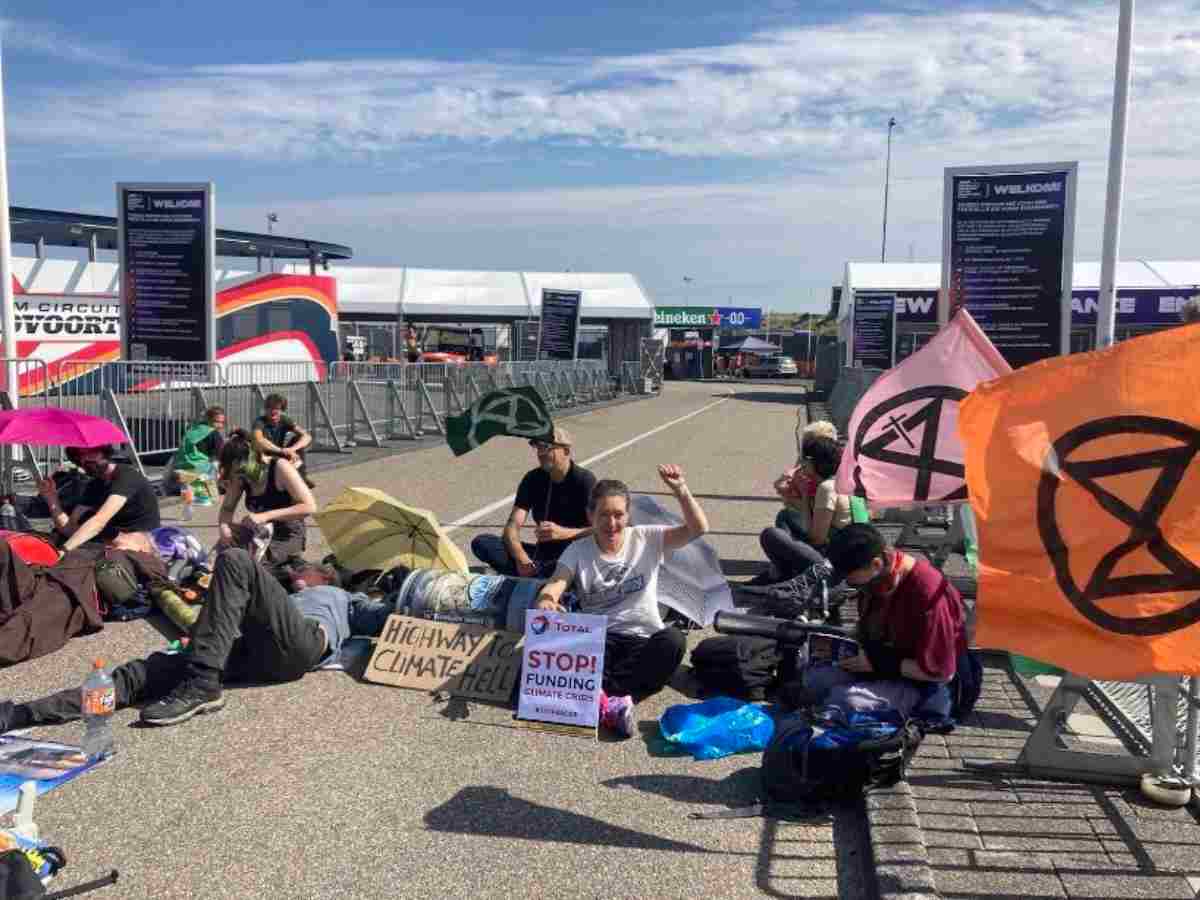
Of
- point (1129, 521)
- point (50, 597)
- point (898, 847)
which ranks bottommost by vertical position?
point (898, 847)

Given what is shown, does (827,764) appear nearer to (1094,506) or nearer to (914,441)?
(1094,506)

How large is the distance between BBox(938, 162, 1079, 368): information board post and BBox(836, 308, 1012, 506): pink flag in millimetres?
3900

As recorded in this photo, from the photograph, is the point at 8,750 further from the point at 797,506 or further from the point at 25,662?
the point at 797,506

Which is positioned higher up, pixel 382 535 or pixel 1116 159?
pixel 1116 159

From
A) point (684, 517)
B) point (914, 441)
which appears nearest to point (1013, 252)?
point (914, 441)

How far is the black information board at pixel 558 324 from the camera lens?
3669 centimetres

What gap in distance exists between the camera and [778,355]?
3039 inches

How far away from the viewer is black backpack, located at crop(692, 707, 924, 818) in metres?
4.70

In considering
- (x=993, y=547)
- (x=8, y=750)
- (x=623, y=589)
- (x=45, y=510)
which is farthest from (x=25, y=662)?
(x=993, y=547)

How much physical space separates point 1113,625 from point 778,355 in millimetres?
74462

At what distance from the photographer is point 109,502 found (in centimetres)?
798

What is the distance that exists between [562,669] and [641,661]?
0.53 m

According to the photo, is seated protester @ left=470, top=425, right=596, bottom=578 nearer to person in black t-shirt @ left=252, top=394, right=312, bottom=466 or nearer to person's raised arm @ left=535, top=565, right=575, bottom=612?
person's raised arm @ left=535, top=565, right=575, bottom=612

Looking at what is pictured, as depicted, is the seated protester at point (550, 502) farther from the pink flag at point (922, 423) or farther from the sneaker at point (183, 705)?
the sneaker at point (183, 705)
